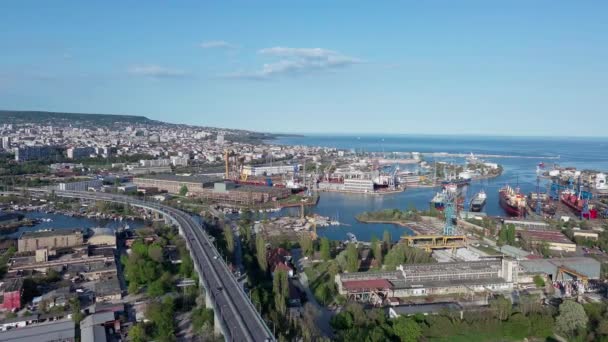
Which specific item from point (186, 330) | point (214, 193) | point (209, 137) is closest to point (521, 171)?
point (214, 193)

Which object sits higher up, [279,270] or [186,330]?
[279,270]

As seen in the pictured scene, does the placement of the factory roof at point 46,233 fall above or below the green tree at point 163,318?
above

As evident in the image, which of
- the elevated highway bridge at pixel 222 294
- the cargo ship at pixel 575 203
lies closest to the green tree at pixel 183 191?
the elevated highway bridge at pixel 222 294

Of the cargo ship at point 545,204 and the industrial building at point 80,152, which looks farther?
the industrial building at point 80,152

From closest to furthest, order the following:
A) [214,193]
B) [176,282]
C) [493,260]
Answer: [176,282]
[493,260]
[214,193]

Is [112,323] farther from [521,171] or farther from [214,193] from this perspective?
[521,171]

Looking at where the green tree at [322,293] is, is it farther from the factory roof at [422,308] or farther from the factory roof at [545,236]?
the factory roof at [545,236]

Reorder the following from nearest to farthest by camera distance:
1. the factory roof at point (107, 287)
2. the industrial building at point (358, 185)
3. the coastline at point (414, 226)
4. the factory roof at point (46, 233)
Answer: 1. the factory roof at point (107, 287)
2. the factory roof at point (46, 233)
3. the coastline at point (414, 226)
4. the industrial building at point (358, 185)
